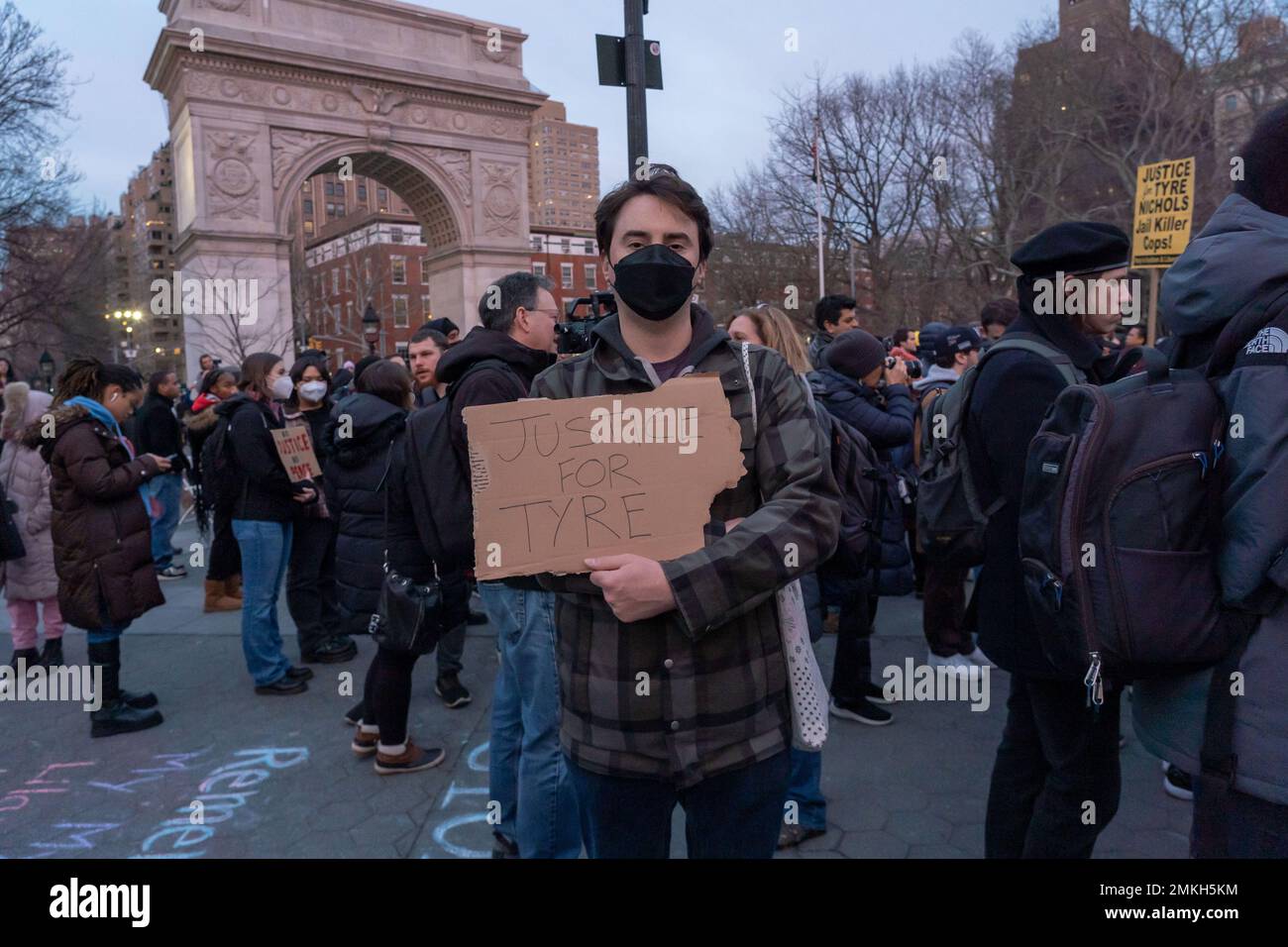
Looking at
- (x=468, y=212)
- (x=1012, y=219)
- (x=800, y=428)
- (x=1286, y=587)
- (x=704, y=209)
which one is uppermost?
(x=468, y=212)

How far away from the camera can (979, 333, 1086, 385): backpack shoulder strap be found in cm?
247


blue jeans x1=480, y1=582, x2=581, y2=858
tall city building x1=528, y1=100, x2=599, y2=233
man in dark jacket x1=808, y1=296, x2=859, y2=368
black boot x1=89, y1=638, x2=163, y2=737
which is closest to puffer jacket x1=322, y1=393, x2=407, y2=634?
black boot x1=89, y1=638, x2=163, y2=737

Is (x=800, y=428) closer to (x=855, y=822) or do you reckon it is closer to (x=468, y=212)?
(x=855, y=822)

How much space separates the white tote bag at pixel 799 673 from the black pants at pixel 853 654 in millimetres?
2433

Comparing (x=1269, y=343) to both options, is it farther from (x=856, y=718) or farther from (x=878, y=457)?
(x=856, y=718)

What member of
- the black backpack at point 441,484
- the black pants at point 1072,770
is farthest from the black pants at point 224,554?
the black pants at point 1072,770

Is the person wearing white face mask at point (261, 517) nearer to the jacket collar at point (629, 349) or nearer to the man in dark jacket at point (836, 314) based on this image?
the man in dark jacket at point (836, 314)

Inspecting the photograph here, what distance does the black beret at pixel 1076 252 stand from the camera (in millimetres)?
2516

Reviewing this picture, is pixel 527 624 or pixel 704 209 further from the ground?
pixel 704 209

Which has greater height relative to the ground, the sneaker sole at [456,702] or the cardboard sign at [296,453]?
the cardboard sign at [296,453]

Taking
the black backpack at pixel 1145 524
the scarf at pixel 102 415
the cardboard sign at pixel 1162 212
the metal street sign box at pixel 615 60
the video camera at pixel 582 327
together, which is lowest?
the black backpack at pixel 1145 524
